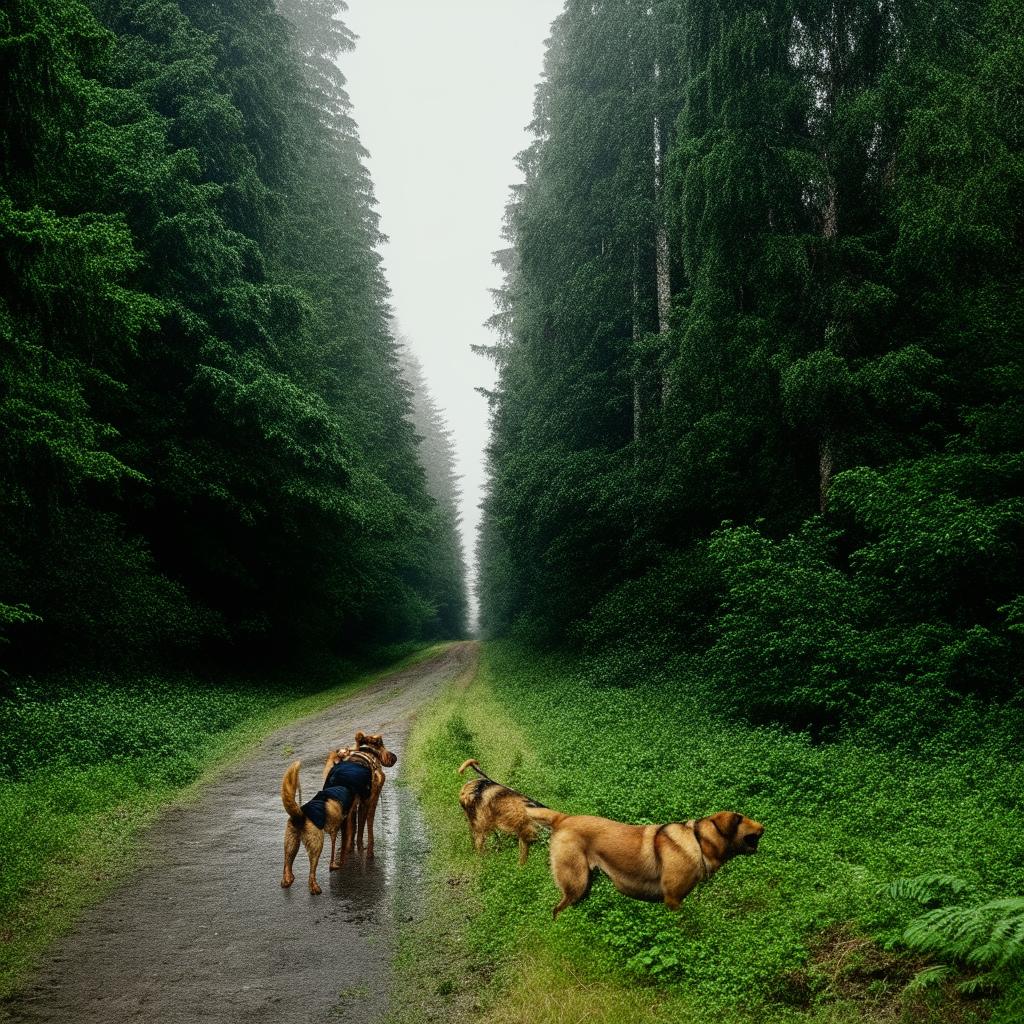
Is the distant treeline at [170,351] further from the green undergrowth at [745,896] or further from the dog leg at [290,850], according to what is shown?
the green undergrowth at [745,896]

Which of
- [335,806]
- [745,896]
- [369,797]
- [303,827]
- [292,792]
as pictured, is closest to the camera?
[745,896]

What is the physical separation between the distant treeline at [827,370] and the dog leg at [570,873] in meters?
5.47

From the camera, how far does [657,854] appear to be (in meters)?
4.12

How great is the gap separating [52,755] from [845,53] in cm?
1602

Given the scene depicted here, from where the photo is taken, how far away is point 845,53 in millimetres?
11133

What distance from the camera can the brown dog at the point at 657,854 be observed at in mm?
4082

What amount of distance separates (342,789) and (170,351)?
13.0m

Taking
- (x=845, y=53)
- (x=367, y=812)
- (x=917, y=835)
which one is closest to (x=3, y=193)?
(x=367, y=812)

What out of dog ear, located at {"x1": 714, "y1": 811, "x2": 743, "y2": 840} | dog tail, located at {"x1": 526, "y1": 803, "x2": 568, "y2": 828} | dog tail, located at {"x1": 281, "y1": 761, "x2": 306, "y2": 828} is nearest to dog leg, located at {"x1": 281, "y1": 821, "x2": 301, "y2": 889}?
dog tail, located at {"x1": 281, "y1": 761, "x2": 306, "y2": 828}

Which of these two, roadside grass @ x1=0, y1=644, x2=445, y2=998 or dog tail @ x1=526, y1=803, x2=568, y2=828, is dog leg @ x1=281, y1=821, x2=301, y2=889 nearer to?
roadside grass @ x1=0, y1=644, x2=445, y2=998

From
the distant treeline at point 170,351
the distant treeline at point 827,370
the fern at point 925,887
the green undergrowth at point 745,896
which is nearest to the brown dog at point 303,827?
the green undergrowth at point 745,896

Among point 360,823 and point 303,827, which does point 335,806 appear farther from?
point 360,823

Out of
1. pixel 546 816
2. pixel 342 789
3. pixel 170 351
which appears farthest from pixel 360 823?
pixel 170 351

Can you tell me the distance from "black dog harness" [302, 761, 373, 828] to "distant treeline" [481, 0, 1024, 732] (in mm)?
5792
